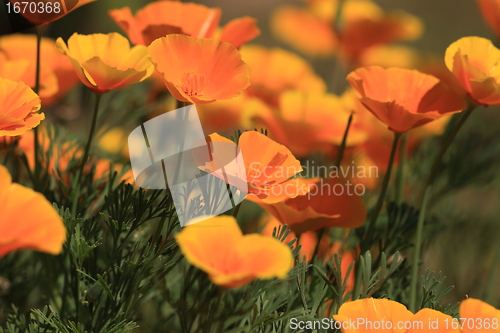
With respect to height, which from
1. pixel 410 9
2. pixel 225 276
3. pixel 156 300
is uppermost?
pixel 225 276

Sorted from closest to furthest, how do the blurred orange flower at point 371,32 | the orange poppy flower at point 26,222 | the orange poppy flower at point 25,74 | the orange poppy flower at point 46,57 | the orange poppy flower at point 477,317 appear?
the orange poppy flower at point 26,222 < the orange poppy flower at point 477,317 < the orange poppy flower at point 25,74 < the orange poppy flower at point 46,57 < the blurred orange flower at point 371,32

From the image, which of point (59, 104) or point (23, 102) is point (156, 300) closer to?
point (23, 102)

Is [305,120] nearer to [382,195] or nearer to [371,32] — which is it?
[382,195]

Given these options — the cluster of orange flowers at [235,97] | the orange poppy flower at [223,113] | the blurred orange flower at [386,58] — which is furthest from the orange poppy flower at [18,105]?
the blurred orange flower at [386,58]

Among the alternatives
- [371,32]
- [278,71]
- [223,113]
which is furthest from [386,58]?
[223,113]

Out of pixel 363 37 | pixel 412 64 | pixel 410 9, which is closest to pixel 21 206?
pixel 363 37

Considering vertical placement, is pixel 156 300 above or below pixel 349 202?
below

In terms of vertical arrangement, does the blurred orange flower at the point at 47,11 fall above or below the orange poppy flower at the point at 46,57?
above

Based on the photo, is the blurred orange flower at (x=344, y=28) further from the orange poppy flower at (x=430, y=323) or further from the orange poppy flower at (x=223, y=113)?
the orange poppy flower at (x=430, y=323)
